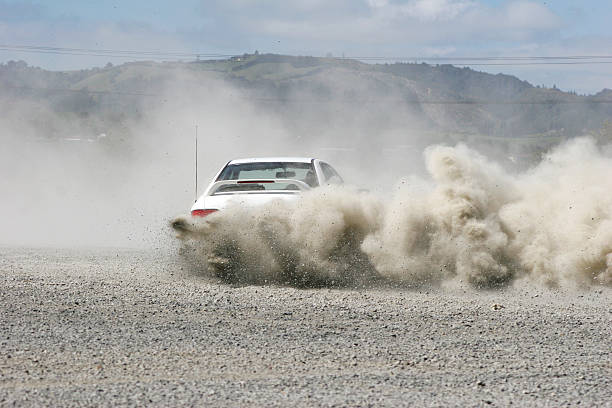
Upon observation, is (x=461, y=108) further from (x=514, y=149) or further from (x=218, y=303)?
(x=218, y=303)

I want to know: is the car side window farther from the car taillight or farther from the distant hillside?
the distant hillside

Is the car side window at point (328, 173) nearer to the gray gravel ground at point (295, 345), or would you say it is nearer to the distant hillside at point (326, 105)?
the gray gravel ground at point (295, 345)

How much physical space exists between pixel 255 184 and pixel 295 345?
17.0 feet

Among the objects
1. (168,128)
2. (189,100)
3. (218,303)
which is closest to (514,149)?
(189,100)

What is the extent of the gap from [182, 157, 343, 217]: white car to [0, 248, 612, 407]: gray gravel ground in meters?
1.32

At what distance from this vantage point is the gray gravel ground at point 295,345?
5121mm

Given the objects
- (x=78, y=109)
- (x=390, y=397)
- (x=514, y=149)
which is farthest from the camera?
(x=514, y=149)

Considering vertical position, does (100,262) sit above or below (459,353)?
below

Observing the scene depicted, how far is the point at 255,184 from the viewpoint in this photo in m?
11.3

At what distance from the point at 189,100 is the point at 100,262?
170 ft

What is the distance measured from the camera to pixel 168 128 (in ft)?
176

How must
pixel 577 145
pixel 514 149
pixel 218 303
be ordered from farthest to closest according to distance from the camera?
pixel 514 149
pixel 577 145
pixel 218 303

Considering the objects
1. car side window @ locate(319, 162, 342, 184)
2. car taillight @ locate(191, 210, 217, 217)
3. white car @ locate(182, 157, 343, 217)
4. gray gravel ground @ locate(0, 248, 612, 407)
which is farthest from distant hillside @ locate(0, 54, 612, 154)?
gray gravel ground @ locate(0, 248, 612, 407)

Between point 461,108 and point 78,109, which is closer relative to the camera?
point 78,109
